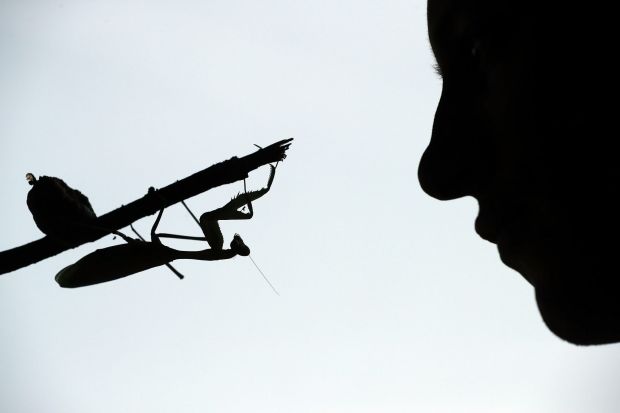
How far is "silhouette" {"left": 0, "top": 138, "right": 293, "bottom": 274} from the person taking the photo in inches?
98.0

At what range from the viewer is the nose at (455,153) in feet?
5.37

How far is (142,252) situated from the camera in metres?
3.27

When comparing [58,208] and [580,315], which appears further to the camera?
[58,208]

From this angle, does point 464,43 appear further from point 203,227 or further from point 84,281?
point 84,281

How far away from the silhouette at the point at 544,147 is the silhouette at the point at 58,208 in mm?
1880

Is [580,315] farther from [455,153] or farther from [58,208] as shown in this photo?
[58,208]

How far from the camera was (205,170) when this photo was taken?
249cm

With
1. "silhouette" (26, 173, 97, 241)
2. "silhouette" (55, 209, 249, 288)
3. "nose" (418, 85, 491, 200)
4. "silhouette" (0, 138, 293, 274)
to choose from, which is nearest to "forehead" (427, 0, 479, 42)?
"nose" (418, 85, 491, 200)

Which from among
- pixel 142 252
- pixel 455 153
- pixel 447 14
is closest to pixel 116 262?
pixel 142 252

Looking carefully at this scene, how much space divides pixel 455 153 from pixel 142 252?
228 centimetres

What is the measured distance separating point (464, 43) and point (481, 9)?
0.12 meters

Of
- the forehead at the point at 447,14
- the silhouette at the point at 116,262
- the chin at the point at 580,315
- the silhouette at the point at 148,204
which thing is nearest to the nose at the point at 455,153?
the forehead at the point at 447,14

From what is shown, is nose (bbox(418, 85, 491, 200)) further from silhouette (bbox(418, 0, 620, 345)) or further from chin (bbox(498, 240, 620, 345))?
chin (bbox(498, 240, 620, 345))

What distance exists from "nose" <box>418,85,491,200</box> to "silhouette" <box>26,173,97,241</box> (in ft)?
5.93
